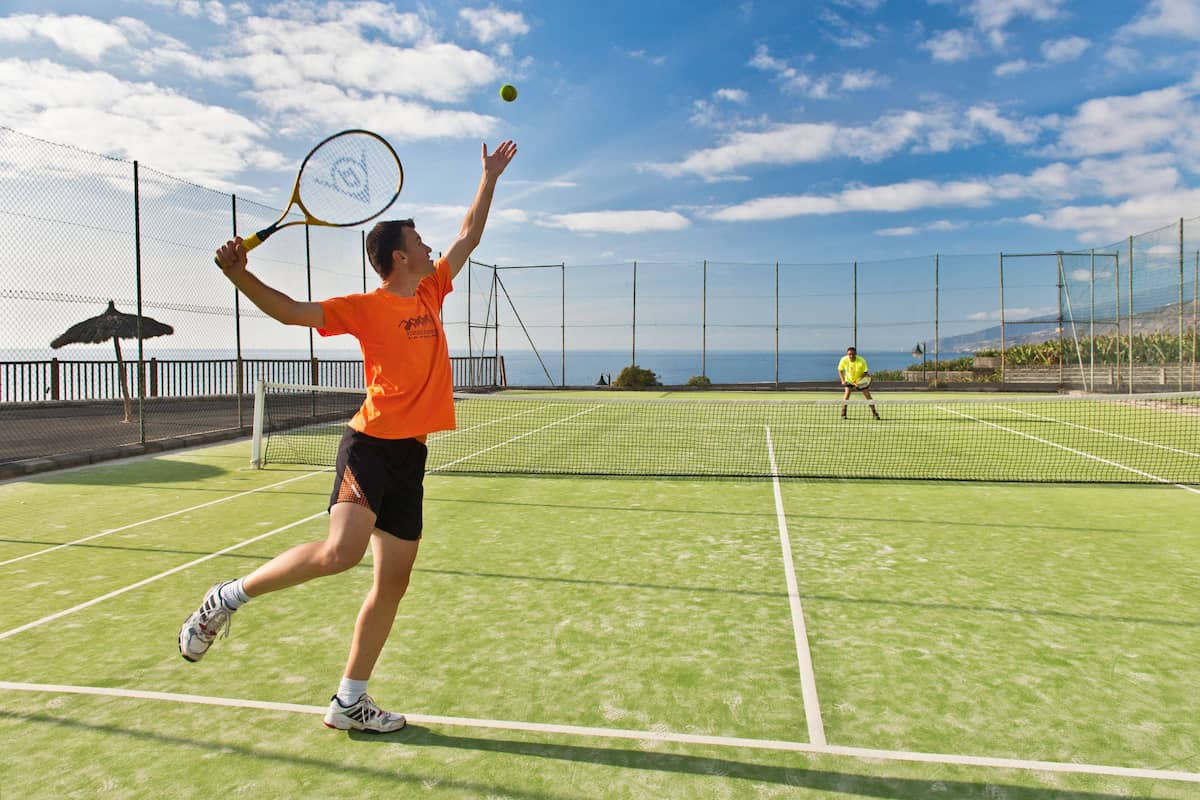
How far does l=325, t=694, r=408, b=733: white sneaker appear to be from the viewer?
2.92m

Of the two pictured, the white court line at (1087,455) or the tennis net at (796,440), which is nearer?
the white court line at (1087,455)

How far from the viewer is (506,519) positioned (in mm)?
6930

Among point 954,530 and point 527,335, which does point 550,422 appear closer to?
point 954,530

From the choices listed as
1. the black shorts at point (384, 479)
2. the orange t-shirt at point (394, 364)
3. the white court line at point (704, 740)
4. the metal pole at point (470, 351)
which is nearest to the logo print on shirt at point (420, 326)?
the orange t-shirt at point (394, 364)

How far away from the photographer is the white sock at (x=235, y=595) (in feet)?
9.57

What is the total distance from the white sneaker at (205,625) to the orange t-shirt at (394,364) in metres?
0.84

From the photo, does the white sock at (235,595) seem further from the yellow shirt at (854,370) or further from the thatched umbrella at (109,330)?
the yellow shirt at (854,370)

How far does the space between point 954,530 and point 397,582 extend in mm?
5091

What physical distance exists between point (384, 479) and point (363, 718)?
2.93 ft

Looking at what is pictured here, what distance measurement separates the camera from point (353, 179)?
4168 mm

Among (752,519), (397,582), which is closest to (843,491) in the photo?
(752,519)

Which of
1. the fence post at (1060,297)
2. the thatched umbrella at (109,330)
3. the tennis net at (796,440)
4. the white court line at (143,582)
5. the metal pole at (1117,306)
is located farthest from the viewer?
the fence post at (1060,297)

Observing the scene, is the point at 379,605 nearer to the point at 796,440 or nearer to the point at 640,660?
the point at 640,660

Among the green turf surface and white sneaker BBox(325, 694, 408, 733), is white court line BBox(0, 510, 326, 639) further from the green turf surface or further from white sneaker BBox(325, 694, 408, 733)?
white sneaker BBox(325, 694, 408, 733)
